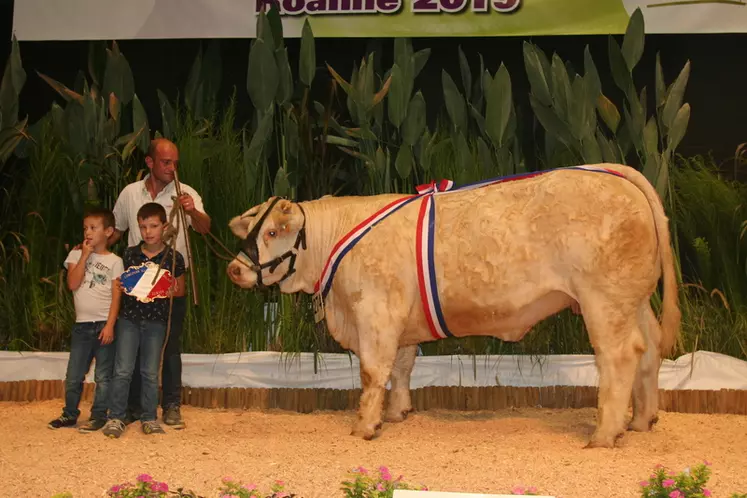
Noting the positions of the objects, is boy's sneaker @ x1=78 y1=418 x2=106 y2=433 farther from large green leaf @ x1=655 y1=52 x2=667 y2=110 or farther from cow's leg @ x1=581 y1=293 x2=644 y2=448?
large green leaf @ x1=655 y1=52 x2=667 y2=110

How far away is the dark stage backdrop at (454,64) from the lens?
590cm

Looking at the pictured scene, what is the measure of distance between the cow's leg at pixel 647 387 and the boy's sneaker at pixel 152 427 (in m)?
2.08

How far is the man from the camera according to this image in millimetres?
4473

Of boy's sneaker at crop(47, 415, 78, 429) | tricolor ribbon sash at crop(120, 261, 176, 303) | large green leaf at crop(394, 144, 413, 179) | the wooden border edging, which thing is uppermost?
large green leaf at crop(394, 144, 413, 179)

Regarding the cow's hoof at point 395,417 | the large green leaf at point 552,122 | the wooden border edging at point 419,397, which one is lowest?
the cow's hoof at point 395,417

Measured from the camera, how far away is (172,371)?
14.9 feet

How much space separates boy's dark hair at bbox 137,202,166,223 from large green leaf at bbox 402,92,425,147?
1719 mm

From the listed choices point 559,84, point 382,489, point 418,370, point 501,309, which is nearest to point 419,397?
point 418,370

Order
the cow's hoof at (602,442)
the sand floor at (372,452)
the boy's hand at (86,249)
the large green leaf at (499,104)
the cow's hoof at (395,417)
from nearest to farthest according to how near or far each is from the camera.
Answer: the sand floor at (372,452), the cow's hoof at (602,442), the boy's hand at (86,249), the cow's hoof at (395,417), the large green leaf at (499,104)

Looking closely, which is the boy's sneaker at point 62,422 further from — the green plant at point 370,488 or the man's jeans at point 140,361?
the green plant at point 370,488

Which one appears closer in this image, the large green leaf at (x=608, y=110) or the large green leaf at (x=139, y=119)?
the large green leaf at (x=608, y=110)

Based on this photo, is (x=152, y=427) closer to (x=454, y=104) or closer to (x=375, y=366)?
(x=375, y=366)

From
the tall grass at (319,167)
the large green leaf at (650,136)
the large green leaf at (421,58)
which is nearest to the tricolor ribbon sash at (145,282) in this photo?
the tall grass at (319,167)

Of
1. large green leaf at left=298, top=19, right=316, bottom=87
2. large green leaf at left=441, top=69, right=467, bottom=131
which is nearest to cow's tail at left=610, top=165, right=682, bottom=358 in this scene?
large green leaf at left=441, top=69, right=467, bottom=131
